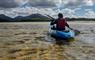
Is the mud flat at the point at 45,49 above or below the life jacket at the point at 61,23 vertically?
below

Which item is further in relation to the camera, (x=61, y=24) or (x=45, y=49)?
(x=61, y=24)

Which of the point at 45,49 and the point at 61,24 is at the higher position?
the point at 61,24

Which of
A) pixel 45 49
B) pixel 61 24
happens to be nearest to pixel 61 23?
pixel 61 24

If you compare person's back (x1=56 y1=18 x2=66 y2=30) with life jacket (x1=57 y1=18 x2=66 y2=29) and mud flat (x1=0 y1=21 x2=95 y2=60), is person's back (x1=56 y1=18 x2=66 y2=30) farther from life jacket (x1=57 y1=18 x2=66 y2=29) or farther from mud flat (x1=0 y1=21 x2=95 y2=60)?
mud flat (x1=0 y1=21 x2=95 y2=60)

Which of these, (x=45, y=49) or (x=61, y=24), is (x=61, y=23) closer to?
(x=61, y=24)

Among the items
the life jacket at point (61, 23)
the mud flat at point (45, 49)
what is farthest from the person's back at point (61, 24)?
the mud flat at point (45, 49)

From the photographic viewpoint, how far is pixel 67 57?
15992 millimetres

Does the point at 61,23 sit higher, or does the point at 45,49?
the point at 61,23

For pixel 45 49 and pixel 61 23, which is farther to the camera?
pixel 61 23

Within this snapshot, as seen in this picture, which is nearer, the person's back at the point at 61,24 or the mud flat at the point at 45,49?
the mud flat at the point at 45,49

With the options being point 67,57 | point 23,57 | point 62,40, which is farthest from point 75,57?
point 62,40

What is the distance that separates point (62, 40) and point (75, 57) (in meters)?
8.81

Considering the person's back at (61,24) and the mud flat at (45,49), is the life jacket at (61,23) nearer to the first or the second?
the person's back at (61,24)

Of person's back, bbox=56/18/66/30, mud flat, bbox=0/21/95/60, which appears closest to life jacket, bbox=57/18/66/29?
person's back, bbox=56/18/66/30
